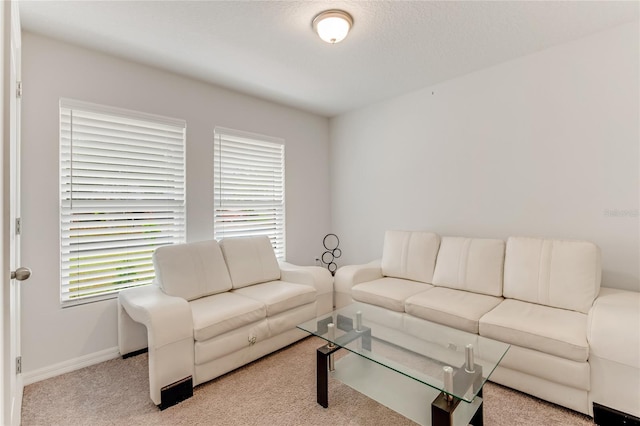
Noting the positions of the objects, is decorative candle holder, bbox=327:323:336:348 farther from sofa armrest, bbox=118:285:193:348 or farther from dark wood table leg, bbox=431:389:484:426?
sofa armrest, bbox=118:285:193:348

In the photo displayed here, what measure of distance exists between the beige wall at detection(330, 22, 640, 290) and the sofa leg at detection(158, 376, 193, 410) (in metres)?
2.52

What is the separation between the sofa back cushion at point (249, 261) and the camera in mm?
2889

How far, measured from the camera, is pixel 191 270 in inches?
101

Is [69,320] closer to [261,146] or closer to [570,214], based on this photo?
[261,146]

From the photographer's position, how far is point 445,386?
1412 millimetres

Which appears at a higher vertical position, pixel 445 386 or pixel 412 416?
pixel 445 386

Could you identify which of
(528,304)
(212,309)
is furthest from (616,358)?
(212,309)

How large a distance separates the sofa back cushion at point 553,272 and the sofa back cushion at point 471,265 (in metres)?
0.08

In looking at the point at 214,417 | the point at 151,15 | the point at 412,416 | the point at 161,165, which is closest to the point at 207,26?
the point at 151,15

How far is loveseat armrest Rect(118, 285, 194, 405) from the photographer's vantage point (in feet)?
6.25

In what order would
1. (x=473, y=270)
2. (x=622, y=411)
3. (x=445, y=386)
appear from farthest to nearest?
1. (x=473, y=270)
2. (x=622, y=411)
3. (x=445, y=386)

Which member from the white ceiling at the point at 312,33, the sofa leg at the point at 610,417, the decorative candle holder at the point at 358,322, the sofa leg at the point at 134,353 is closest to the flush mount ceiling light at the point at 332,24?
the white ceiling at the point at 312,33

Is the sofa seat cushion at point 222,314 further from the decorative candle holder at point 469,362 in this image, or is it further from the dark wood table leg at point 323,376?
the decorative candle holder at point 469,362

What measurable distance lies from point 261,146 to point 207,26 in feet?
5.08
